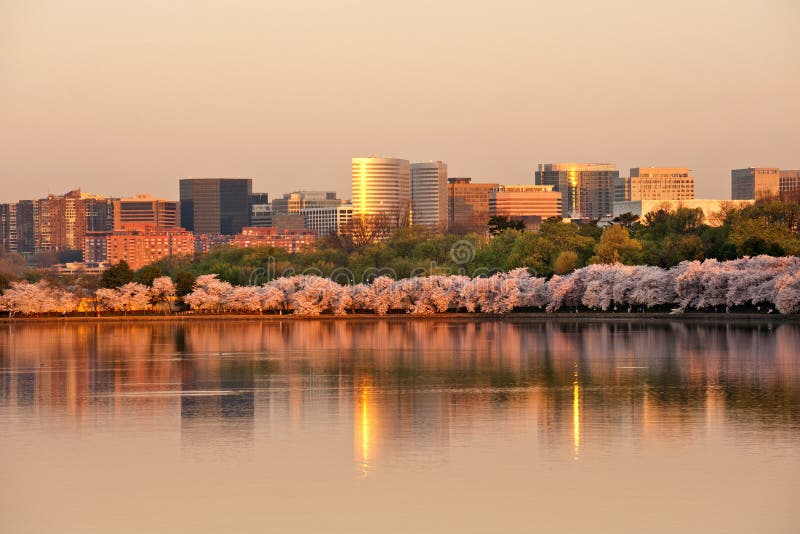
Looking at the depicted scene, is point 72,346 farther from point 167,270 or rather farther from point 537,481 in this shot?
point 167,270

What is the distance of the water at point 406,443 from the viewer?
25.2 metres

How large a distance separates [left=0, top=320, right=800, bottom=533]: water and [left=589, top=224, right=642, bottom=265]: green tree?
203 ft

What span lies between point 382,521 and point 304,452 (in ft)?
25.9

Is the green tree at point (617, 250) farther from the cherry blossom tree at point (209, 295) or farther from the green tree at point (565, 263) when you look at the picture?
the cherry blossom tree at point (209, 295)

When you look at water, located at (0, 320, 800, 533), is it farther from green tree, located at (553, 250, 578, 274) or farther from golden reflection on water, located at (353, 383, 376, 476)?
green tree, located at (553, 250, 578, 274)

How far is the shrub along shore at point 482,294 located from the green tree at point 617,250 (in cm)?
574

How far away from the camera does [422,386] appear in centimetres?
4747

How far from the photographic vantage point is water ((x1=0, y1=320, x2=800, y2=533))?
2525cm

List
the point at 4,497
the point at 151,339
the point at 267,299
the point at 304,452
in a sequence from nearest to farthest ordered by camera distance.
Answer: the point at 4,497, the point at 304,452, the point at 151,339, the point at 267,299

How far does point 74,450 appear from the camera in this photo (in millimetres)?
32906

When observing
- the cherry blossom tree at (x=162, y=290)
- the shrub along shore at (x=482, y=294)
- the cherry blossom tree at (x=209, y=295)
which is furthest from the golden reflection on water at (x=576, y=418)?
the cherry blossom tree at (x=162, y=290)

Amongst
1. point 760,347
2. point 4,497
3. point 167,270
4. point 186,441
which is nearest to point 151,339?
point 760,347

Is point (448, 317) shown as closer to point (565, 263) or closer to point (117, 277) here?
point (565, 263)

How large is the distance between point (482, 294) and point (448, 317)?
13.0ft
